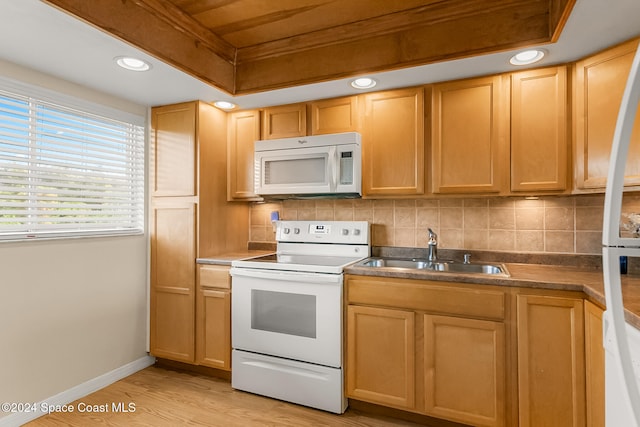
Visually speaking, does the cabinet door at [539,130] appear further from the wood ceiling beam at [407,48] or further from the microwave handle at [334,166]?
the microwave handle at [334,166]

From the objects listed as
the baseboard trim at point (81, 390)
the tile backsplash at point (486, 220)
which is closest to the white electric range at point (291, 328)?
the tile backsplash at point (486, 220)

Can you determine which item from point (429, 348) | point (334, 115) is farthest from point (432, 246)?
point (334, 115)

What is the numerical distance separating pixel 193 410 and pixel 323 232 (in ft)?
4.73

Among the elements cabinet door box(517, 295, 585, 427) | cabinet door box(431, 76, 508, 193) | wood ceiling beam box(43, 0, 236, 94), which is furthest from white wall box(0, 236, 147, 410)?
cabinet door box(517, 295, 585, 427)

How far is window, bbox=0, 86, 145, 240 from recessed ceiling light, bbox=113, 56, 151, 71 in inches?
23.0

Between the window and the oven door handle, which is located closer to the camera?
the window

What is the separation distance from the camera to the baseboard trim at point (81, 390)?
195cm

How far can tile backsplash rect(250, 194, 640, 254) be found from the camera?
7.06 feet

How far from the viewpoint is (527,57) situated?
74.8 inches

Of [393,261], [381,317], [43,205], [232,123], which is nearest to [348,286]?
[381,317]

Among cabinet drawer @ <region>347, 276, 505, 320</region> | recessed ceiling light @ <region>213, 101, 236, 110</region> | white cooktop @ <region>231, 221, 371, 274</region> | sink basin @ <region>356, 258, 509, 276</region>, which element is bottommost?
cabinet drawer @ <region>347, 276, 505, 320</region>

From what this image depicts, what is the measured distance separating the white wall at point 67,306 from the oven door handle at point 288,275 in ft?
2.88

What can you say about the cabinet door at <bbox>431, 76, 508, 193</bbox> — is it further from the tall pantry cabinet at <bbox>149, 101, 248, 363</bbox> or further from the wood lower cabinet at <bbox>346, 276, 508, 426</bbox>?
the tall pantry cabinet at <bbox>149, 101, 248, 363</bbox>

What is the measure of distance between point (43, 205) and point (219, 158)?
46.1 inches
